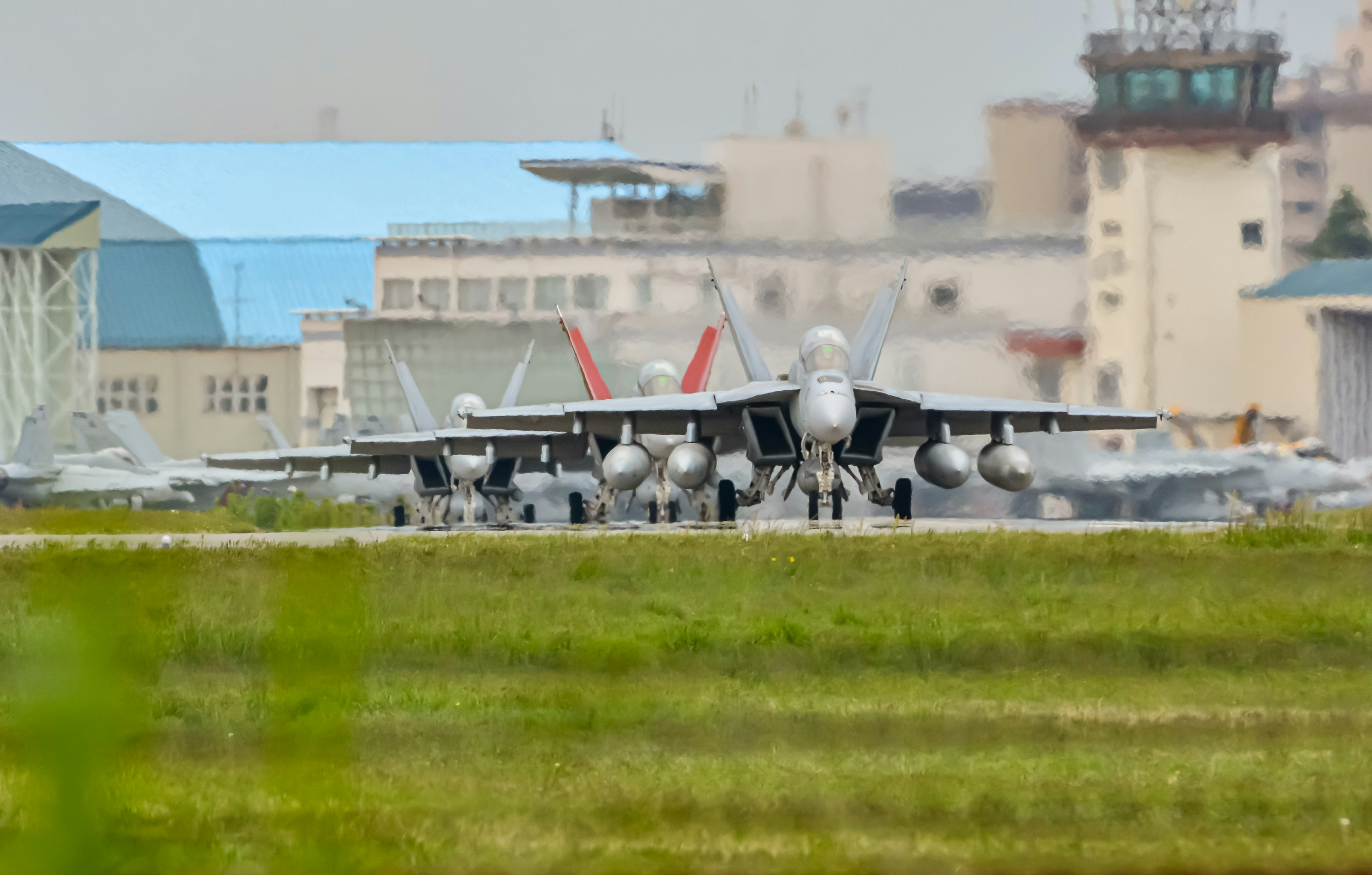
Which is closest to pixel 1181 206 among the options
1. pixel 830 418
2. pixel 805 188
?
pixel 805 188

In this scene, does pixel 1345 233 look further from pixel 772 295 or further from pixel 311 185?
pixel 311 185

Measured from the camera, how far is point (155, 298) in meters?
59.6

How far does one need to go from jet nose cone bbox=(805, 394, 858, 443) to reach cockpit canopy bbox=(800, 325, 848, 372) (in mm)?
1053

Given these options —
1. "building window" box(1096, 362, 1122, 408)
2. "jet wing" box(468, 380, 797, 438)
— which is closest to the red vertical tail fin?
"jet wing" box(468, 380, 797, 438)

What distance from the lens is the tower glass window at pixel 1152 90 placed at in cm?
3816

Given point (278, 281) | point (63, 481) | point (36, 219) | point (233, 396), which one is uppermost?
point (36, 219)

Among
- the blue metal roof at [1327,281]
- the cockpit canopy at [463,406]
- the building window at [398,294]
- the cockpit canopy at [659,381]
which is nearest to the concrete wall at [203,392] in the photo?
the building window at [398,294]

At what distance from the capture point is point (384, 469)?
38781mm

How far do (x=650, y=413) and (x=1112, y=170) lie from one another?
14894 millimetres

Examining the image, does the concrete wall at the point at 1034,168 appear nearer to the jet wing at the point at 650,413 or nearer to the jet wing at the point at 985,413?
the jet wing at the point at 985,413

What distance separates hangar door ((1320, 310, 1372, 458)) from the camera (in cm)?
4103

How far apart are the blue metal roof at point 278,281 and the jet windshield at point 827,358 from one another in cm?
3652

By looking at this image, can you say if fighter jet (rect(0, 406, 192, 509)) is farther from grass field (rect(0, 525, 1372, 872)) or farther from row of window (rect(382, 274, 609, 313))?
grass field (rect(0, 525, 1372, 872))

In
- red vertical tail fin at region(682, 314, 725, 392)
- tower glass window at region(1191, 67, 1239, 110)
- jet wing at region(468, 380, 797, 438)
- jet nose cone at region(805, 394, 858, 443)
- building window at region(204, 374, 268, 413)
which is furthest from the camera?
building window at region(204, 374, 268, 413)
